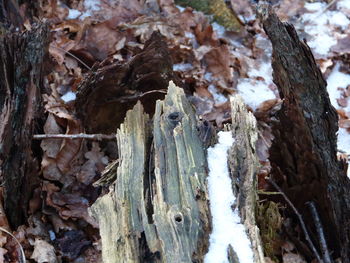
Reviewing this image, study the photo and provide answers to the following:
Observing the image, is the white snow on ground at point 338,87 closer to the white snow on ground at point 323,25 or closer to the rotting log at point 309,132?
the white snow on ground at point 323,25

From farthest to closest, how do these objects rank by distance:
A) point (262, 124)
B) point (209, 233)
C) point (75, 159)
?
point (262, 124), point (75, 159), point (209, 233)

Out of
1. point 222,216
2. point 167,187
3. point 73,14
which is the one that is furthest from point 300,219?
point 73,14

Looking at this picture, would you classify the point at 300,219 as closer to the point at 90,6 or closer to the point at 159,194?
the point at 159,194

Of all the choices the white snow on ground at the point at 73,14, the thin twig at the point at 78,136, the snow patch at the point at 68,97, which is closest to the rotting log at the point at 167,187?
the thin twig at the point at 78,136

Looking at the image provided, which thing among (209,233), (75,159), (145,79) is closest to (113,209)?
(209,233)

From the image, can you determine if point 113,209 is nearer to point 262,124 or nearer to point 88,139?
point 88,139

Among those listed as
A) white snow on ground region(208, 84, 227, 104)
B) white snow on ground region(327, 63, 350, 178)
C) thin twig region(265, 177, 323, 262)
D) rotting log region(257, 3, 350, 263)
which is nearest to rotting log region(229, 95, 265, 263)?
rotting log region(257, 3, 350, 263)
